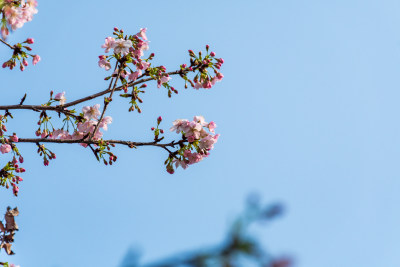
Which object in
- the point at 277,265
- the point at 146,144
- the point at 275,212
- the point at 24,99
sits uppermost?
the point at 24,99

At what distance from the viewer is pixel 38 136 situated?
791cm

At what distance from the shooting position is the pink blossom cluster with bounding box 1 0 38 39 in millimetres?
6723

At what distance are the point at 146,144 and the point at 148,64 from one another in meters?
1.52

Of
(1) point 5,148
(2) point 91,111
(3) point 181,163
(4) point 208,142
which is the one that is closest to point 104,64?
(2) point 91,111

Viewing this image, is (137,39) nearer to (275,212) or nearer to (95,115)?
(95,115)

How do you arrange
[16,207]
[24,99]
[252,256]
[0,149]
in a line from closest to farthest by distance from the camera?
[252,256] → [16,207] → [24,99] → [0,149]

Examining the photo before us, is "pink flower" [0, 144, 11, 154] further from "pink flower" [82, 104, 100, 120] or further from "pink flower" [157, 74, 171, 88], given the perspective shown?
"pink flower" [157, 74, 171, 88]

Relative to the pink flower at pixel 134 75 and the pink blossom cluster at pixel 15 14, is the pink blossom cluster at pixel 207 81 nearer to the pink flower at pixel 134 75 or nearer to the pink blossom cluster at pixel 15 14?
the pink flower at pixel 134 75

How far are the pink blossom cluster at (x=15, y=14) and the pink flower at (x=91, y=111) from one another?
163 cm

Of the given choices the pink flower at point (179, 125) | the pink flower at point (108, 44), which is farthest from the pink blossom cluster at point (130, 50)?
the pink flower at point (179, 125)

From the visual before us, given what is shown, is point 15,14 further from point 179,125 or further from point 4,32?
point 179,125

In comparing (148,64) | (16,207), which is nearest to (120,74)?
(148,64)

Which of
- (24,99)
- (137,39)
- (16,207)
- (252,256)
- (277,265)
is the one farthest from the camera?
(137,39)

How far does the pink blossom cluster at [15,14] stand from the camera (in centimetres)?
672
